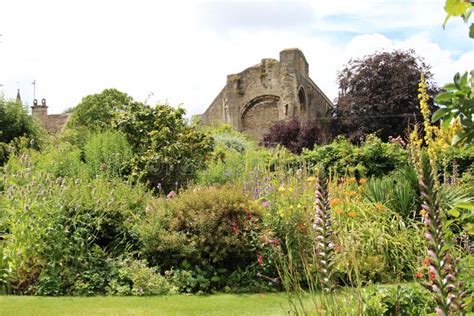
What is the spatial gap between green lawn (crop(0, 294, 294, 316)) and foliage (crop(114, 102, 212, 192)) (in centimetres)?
444

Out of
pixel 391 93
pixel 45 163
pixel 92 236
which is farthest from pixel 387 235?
pixel 391 93

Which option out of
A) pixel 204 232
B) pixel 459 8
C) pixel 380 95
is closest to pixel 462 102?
pixel 459 8

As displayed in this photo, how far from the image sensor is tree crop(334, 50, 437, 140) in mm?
26084

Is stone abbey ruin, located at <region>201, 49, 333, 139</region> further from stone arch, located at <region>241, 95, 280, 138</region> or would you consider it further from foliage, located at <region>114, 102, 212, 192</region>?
foliage, located at <region>114, 102, 212, 192</region>

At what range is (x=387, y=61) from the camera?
27.2 m

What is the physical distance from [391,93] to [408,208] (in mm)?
20713

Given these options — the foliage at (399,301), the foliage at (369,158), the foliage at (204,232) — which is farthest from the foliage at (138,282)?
the foliage at (369,158)

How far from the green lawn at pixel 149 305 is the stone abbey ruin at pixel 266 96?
871 inches

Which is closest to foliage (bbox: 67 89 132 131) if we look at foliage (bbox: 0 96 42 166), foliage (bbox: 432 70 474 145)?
foliage (bbox: 0 96 42 166)

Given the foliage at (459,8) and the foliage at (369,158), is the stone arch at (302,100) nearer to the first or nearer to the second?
the foliage at (369,158)

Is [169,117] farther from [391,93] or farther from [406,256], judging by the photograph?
[391,93]

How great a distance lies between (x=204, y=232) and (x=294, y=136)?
19257 mm

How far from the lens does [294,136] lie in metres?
24.7

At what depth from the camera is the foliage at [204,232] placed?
576cm
